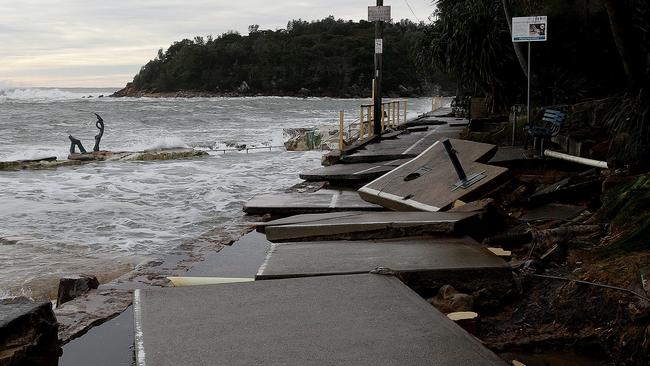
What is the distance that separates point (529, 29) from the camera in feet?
33.8

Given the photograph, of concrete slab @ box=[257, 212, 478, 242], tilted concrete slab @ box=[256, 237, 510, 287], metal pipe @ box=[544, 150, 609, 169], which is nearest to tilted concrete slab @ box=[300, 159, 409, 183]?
metal pipe @ box=[544, 150, 609, 169]

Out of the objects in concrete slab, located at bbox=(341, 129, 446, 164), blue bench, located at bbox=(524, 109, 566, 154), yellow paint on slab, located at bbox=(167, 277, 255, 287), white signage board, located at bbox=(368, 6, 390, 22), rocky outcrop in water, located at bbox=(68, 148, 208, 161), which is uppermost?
white signage board, located at bbox=(368, 6, 390, 22)

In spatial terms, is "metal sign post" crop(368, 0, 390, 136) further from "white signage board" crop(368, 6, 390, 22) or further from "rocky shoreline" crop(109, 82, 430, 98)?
"rocky shoreline" crop(109, 82, 430, 98)

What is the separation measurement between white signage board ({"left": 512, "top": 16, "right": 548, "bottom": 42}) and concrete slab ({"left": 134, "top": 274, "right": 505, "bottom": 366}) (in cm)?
722

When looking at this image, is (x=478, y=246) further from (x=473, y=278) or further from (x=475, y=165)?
(x=475, y=165)

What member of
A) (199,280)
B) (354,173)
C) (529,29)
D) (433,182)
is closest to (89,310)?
(199,280)

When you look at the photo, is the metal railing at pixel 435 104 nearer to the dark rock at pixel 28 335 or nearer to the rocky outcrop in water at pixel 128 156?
the rocky outcrop in water at pixel 128 156

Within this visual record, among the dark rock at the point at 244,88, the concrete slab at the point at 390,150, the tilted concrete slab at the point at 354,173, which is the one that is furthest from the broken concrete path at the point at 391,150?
the dark rock at the point at 244,88

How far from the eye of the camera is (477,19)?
53.7 feet

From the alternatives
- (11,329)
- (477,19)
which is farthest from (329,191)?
(477,19)

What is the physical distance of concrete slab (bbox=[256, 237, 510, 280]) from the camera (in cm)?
433

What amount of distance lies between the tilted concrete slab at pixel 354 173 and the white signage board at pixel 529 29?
8.82ft

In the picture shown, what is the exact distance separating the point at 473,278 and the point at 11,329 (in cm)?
265

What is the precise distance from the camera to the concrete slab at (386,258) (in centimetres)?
433
